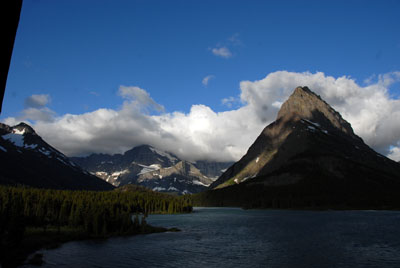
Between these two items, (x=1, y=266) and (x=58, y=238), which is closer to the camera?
(x=1, y=266)

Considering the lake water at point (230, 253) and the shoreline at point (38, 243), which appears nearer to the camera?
the shoreline at point (38, 243)

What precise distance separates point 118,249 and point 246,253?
1489 inches

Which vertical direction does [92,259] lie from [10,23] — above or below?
below

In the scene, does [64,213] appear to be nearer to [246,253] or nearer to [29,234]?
[29,234]

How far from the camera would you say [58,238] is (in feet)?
375

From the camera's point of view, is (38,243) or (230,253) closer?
(230,253)

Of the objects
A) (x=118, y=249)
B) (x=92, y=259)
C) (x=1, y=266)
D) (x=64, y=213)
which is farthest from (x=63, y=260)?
(x=64, y=213)

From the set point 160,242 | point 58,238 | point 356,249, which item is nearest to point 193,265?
point 160,242

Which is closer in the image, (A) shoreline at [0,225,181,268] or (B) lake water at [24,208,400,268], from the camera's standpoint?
(A) shoreline at [0,225,181,268]

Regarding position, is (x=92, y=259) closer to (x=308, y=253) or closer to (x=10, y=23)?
(x=308, y=253)

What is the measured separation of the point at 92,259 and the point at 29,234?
175ft

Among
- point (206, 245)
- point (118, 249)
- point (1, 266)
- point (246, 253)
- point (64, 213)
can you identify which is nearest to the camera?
point (1, 266)

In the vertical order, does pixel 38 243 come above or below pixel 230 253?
above

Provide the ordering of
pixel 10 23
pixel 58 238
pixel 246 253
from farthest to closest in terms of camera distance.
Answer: pixel 58 238, pixel 246 253, pixel 10 23
